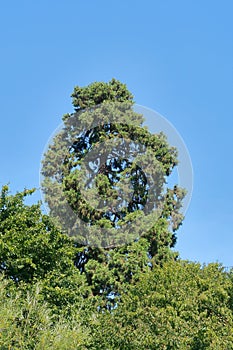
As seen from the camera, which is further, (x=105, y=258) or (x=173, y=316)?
(x=105, y=258)

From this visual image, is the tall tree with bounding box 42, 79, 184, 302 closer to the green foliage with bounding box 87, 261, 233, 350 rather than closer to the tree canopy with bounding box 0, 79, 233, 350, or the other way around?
the tree canopy with bounding box 0, 79, 233, 350

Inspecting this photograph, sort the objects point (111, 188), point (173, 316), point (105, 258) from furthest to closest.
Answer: point (111, 188) → point (105, 258) → point (173, 316)

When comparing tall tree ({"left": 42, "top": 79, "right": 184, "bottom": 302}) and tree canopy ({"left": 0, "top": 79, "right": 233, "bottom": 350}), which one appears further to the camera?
tall tree ({"left": 42, "top": 79, "right": 184, "bottom": 302})

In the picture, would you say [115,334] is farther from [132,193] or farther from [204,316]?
[132,193]

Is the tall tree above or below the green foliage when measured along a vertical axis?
above

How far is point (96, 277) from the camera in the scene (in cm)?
3169

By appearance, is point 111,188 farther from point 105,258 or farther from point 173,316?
point 173,316

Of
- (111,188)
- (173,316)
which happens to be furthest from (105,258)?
(173,316)

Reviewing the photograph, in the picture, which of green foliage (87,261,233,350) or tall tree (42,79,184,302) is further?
tall tree (42,79,184,302)

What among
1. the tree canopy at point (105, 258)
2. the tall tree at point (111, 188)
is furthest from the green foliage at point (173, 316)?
the tall tree at point (111, 188)

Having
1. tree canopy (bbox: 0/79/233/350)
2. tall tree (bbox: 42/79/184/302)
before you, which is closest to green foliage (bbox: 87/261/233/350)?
tree canopy (bbox: 0/79/233/350)

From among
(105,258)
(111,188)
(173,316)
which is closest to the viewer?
(173,316)

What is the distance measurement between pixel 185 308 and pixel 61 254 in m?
6.68

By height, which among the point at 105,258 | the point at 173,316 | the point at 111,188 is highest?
the point at 111,188
